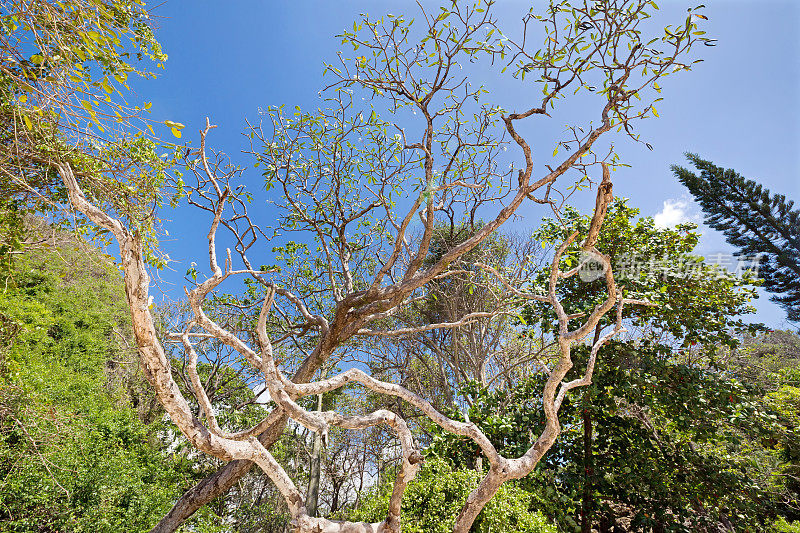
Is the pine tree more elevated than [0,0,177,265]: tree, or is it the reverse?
the pine tree

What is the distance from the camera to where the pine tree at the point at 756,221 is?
15117 millimetres

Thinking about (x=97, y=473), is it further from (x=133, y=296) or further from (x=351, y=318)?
(x=133, y=296)

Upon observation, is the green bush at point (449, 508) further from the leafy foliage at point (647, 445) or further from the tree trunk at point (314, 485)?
the tree trunk at point (314, 485)

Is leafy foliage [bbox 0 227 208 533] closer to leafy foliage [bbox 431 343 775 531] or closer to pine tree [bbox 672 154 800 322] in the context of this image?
leafy foliage [bbox 431 343 775 531]

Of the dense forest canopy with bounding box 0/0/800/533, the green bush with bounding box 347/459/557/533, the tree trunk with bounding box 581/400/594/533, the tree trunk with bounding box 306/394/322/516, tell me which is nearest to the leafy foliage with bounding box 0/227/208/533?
the dense forest canopy with bounding box 0/0/800/533

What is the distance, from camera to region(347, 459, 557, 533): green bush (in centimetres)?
354

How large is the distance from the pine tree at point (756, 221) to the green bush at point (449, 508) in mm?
17585

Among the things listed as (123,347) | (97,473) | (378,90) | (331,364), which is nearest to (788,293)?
(331,364)

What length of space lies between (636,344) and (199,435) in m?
5.40

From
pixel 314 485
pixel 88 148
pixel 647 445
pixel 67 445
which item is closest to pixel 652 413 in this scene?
pixel 647 445

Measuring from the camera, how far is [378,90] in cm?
418

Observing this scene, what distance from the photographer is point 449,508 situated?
3.78 m

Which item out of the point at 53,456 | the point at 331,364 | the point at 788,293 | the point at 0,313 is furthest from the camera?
the point at 788,293

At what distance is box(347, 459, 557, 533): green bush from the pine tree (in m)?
17.6
